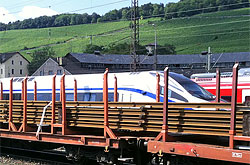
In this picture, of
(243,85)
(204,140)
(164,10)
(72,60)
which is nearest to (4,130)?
(204,140)

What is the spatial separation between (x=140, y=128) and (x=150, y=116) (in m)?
0.42

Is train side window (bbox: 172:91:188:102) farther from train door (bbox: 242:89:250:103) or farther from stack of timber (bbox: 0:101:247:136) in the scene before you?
train door (bbox: 242:89:250:103)

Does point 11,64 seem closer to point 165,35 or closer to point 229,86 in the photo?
point 165,35

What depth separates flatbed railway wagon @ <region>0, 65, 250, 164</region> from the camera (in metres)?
7.41

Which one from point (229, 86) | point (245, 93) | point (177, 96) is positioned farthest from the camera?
point (229, 86)

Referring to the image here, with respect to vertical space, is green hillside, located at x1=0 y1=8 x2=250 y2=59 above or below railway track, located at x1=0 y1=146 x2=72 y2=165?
above

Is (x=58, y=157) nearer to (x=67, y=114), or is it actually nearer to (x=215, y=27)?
(x=67, y=114)

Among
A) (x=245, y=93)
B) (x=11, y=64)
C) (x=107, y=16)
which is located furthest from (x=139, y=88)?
(x=107, y=16)

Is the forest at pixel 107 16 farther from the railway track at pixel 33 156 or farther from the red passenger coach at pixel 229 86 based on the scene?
the railway track at pixel 33 156

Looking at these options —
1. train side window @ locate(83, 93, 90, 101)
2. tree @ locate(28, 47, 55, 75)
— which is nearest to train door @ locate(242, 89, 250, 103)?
train side window @ locate(83, 93, 90, 101)

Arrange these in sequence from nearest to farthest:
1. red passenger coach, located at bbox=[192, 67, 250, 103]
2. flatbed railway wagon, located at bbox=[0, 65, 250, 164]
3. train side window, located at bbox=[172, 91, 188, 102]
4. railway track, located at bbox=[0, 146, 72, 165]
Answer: flatbed railway wagon, located at bbox=[0, 65, 250, 164] → train side window, located at bbox=[172, 91, 188, 102] → railway track, located at bbox=[0, 146, 72, 165] → red passenger coach, located at bbox=[192, 67, 250, 103]

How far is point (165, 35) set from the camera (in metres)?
120

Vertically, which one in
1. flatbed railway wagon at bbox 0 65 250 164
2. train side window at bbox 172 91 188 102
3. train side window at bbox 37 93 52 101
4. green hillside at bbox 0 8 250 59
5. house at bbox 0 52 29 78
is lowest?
flatbed railway wagon at bbox 0 65 250 164

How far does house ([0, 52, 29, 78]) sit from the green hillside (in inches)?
459
